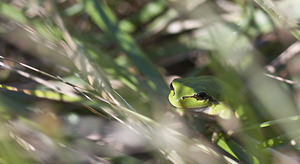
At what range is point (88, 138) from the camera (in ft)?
6.90

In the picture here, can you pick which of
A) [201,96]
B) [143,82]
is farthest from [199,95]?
[143,82]

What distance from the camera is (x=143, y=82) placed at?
2270 mm

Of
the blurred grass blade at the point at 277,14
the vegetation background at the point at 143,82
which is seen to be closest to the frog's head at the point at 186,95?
the vegetation background at the point at 143,82

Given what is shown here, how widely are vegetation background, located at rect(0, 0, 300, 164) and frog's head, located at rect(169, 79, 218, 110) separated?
0.18 meters

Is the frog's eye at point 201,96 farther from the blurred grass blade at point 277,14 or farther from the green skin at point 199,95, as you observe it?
the blurred grass blade at point 277,14

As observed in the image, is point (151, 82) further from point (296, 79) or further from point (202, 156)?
point (296, 79)

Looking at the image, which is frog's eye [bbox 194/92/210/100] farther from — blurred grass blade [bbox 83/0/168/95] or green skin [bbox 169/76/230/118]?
blurred grass blade [bbox 83/0/168/95]

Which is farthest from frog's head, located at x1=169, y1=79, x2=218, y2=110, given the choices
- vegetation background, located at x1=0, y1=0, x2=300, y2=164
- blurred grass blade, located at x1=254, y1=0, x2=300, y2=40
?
blurred grass blade, located at x1=254, y1=0, x2=300, y2=40

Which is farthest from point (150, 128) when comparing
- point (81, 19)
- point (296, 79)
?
point (81, 19)

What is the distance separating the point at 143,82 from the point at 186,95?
1.42ft

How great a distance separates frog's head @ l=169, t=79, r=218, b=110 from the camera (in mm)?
1970

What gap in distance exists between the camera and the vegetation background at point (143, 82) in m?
1.72

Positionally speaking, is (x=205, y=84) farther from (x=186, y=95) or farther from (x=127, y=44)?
(x=127, y=44)

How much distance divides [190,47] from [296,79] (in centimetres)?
108
